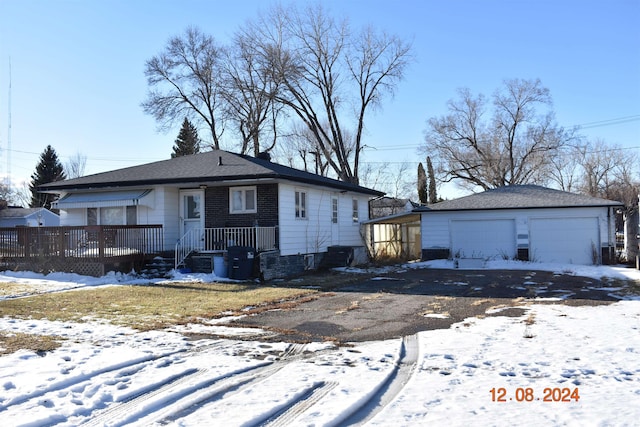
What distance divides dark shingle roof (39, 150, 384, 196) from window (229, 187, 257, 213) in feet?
2.45

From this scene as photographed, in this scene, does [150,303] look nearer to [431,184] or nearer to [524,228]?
[524,228]

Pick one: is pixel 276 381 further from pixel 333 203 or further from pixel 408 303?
pixel 333 203

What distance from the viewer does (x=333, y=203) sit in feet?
72.8

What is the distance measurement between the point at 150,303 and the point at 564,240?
16.8 metres

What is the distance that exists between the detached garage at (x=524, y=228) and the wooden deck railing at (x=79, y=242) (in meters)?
11.9

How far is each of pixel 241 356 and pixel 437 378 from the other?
2.38m

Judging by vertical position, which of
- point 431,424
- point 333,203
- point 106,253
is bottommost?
point 431,424

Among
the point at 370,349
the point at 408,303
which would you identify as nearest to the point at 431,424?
the point at 370,349

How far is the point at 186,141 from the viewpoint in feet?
166

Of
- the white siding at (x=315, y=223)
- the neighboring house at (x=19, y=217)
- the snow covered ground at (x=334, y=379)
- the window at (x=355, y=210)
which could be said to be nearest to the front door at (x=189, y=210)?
the white siding at (x=315, y=223)

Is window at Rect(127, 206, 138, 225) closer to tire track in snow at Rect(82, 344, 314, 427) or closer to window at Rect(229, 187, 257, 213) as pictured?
window at Rect(229, 187, 257, 213)

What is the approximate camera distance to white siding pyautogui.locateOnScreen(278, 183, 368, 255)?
17.8 m

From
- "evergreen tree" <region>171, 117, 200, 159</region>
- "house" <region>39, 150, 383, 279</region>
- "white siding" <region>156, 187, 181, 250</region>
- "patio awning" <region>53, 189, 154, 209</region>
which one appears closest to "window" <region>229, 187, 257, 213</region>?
"house" <region>39, 150, 383, 279</region>

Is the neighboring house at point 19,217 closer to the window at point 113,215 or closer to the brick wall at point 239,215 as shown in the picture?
the window at point 113,215
